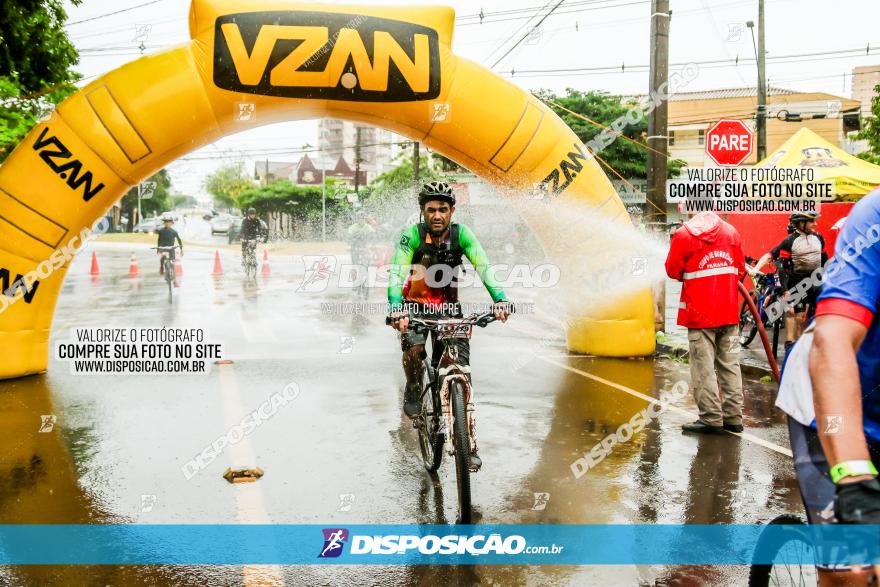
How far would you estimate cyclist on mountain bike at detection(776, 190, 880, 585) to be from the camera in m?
1.99

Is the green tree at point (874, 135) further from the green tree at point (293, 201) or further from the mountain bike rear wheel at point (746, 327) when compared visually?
the green tree at point (293, 201)

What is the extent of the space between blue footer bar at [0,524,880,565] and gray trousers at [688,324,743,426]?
7.27 ft

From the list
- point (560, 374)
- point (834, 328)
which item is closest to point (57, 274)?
point (560, 374)

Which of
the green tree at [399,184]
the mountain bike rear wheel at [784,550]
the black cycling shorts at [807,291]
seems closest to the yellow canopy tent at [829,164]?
the black cycling shorts at [807,291]

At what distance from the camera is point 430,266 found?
18.9ft

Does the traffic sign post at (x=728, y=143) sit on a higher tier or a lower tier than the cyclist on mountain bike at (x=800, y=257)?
higher

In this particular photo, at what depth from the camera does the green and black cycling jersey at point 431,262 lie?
553 cm

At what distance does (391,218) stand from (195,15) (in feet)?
110

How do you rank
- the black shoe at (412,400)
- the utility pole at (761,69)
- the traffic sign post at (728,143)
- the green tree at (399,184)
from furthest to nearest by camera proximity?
the green tree at (399,184) → the utility pole at (761,69) → the traffic sign post at (728,143) → the black shoe at (412,400)

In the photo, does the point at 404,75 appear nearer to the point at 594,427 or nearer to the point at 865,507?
the point at 594,427

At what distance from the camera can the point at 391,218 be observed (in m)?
42.3

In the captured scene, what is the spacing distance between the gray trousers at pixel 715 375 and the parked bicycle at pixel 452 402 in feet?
8.49

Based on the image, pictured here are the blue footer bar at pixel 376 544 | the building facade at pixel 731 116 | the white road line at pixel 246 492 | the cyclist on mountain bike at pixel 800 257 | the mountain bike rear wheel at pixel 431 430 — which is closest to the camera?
the white road line at pixel 246 492

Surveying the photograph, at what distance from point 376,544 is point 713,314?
380 centimetres
